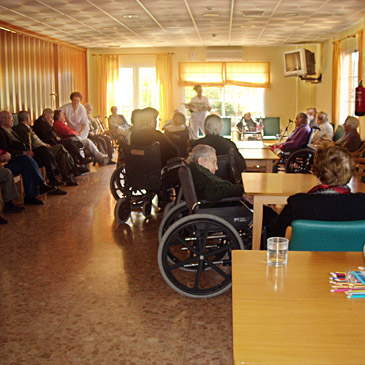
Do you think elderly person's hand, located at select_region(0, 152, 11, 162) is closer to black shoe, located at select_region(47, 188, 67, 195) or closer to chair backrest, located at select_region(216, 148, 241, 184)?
black shoe, located at select_region(47, 188, 67, 195)

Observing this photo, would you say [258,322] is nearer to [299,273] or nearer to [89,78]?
[299,273]

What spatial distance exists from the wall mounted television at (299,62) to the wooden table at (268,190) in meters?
9.68

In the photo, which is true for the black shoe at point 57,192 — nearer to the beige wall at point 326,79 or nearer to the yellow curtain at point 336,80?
the yellow curtain at point 336,80

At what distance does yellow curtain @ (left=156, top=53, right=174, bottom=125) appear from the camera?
49.6 feet

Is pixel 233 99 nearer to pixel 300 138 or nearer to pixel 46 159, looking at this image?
pixel 300 138

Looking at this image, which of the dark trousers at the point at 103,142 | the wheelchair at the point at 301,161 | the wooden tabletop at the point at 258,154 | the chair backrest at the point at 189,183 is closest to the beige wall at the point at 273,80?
the dark trousers at the point at 103,142

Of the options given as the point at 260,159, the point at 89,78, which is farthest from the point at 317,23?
the point at 89,78

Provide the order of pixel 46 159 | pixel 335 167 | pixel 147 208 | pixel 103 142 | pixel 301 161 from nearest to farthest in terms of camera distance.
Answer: pixel 335 167 → pixel 147 208 → pixel 46 159 → pixel 301 161 → pixel 103 142

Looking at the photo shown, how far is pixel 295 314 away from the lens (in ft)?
5.02

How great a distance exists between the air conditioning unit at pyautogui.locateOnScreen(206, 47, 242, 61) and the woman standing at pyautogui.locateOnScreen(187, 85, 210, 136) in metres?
3.09

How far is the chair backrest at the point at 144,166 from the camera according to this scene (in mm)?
5336

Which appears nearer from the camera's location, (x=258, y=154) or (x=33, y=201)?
(x=258, y=154)

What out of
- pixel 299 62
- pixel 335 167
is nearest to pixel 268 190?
pixel 335 167

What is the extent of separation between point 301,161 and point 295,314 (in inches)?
276
